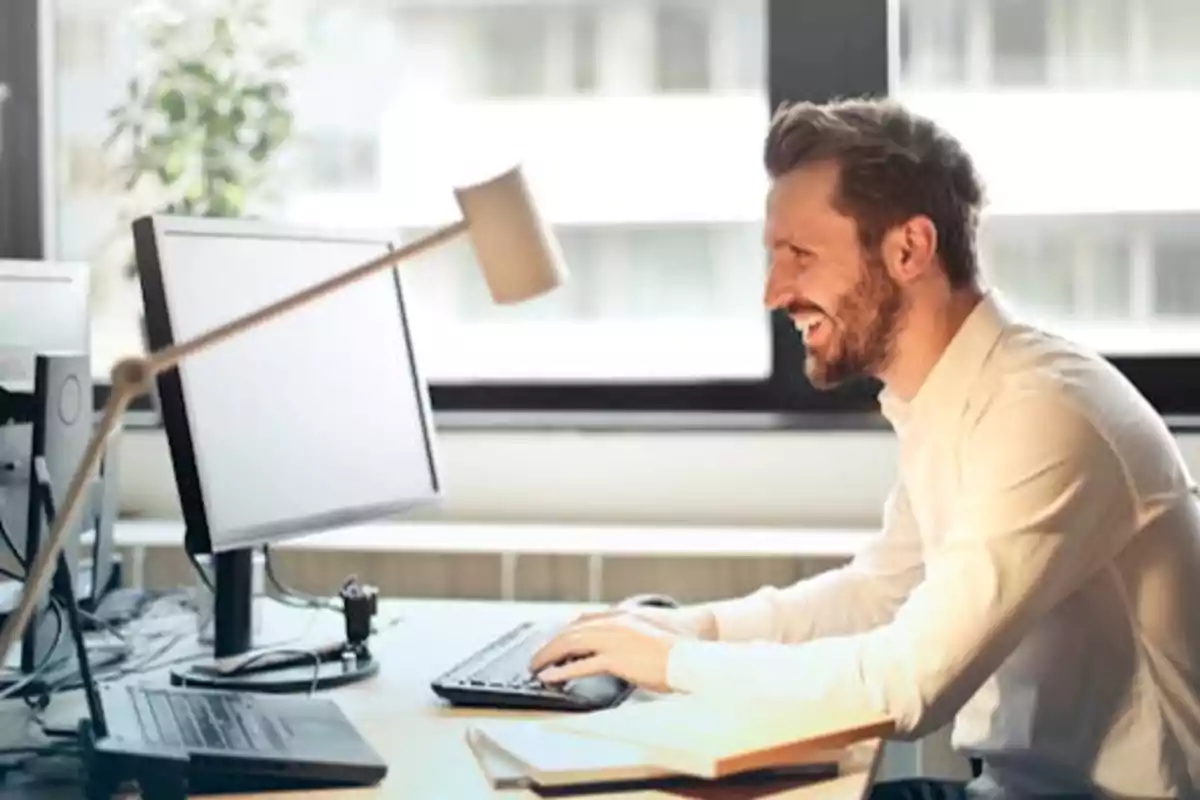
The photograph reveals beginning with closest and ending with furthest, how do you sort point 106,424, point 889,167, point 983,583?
1. point 106,424
2. point 983,583
3. point 889,167

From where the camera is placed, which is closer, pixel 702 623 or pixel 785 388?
pixel 702 623

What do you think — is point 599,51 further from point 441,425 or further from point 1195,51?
point 1195,51

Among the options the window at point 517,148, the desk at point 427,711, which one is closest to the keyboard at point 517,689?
the desk at point 427,711

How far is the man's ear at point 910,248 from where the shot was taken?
1.75 meters

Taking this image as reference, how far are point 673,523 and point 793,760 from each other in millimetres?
Result: 1357

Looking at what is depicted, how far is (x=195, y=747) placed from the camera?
1.41m

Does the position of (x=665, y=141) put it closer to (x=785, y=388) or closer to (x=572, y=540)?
(x=785, y=388)

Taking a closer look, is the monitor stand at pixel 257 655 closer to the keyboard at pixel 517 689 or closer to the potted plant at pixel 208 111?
the keyboard at pixel 517 689

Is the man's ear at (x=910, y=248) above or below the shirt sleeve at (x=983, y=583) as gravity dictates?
above

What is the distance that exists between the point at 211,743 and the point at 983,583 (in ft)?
2.34

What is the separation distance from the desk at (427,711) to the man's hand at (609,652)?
8 centimetres

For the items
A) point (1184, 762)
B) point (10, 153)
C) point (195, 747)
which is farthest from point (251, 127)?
point (1184, 762)

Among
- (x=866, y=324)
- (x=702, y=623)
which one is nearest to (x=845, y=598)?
(x=702, y=623)

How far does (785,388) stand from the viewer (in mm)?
2842
